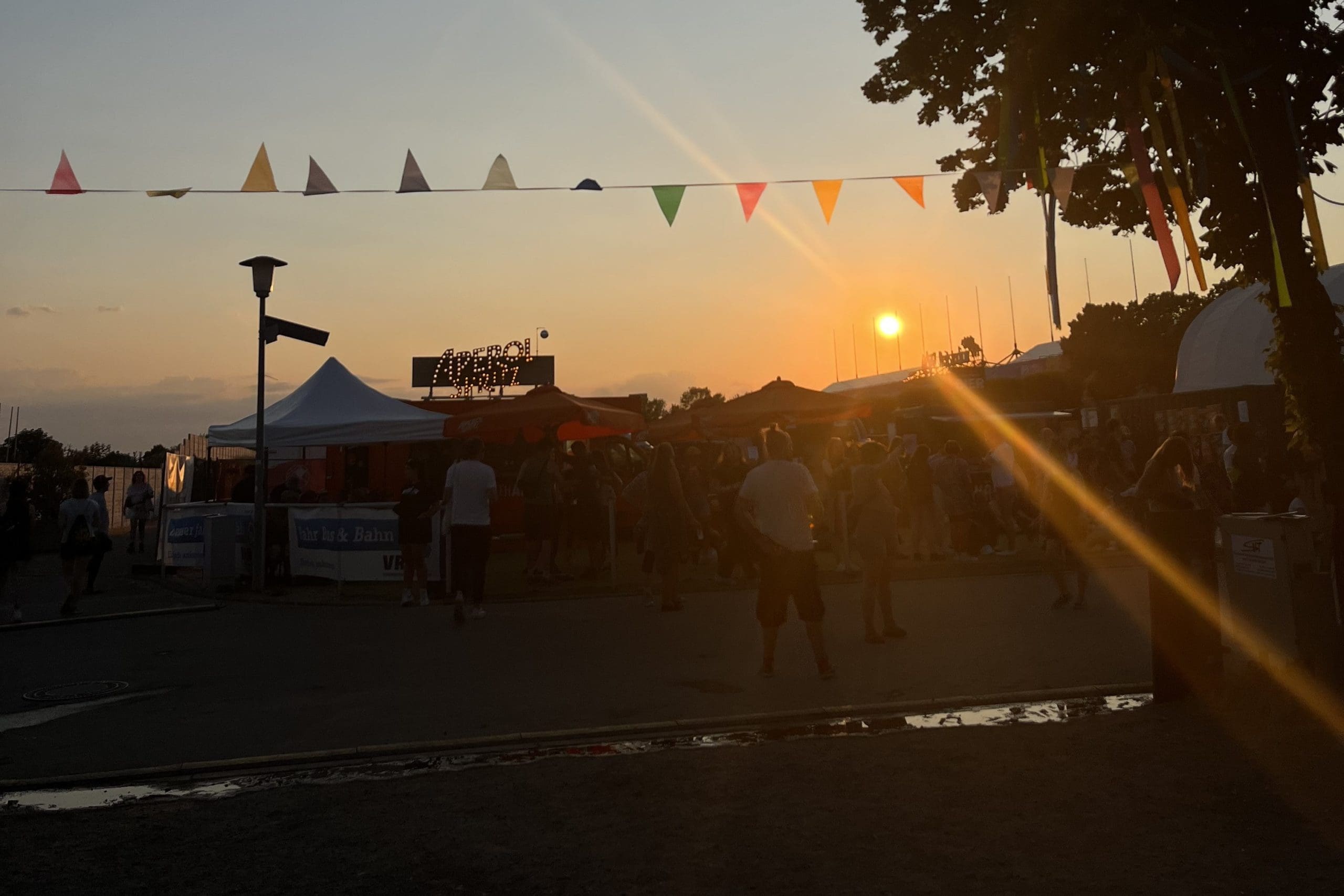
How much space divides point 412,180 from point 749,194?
3899 mm

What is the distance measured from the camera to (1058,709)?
22.6 ft

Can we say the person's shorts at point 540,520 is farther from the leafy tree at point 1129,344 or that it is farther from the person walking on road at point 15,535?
the leafy tree at point 1129,344

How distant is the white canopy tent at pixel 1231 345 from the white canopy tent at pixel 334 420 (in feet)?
71.6

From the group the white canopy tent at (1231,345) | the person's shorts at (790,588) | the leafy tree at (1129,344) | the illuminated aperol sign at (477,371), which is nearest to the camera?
the person's shorts at (790,588)

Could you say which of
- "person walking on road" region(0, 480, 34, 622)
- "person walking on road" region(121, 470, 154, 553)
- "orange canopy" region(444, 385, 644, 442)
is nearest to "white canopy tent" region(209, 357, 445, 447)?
"orange canopy" region(444, 385, 644, 442)

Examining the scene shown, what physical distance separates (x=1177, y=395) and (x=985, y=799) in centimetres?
2815

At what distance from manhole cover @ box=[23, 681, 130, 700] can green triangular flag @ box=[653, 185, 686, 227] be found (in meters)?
7.43

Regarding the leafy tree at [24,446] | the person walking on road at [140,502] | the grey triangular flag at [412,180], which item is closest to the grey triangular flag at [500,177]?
the grey triangular flag at [412,180]

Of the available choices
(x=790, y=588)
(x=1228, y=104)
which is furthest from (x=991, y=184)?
(x=790, y=588)

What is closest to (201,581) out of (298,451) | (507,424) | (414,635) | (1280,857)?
(507,424)

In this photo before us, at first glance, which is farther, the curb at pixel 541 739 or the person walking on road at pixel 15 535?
the person walking on road at pixel 15 535

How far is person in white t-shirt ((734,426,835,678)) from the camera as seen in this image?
815cm

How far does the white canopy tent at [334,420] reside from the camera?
18031mm

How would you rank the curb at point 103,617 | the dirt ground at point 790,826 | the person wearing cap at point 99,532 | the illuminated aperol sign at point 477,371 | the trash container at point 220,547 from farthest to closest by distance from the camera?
the illuminated aperol sign at point 477,371
the trash container at point 220,547
the person wearing cap at point 99,532
the curb at point 103,617
the dirt ground at point 790,826
